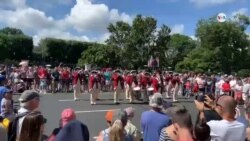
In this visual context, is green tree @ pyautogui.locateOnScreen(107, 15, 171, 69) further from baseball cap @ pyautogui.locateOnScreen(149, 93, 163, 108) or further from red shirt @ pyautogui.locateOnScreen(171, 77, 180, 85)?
baseball cap @ pyautogui.locateOnScreen(149, 93, 163, 108)

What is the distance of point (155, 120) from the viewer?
744cm

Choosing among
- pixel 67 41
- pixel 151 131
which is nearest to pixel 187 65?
pixel 67 41

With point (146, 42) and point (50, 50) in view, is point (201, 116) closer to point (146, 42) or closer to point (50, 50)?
point (146, 42)

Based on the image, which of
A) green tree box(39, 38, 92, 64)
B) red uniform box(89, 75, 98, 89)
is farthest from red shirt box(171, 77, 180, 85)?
green tree box(39, 38, 92, 64)

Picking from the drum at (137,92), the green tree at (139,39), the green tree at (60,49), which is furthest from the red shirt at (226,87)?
the green tree at (60,49)

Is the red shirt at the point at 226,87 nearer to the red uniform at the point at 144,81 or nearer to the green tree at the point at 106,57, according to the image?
the red uniform at the point at 144,81

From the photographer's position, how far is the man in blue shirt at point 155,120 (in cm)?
740

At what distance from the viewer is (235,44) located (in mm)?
81312

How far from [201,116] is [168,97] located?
849 inches

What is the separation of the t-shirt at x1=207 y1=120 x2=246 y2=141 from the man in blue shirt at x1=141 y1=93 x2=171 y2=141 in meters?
1.79

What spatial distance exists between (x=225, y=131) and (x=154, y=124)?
202 centimetres

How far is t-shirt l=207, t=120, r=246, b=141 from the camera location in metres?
5.56

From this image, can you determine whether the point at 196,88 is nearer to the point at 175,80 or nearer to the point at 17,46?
the point at 175,80

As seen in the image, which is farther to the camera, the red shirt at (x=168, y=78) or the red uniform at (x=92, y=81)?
the red shirt at (x=168, y=78)
